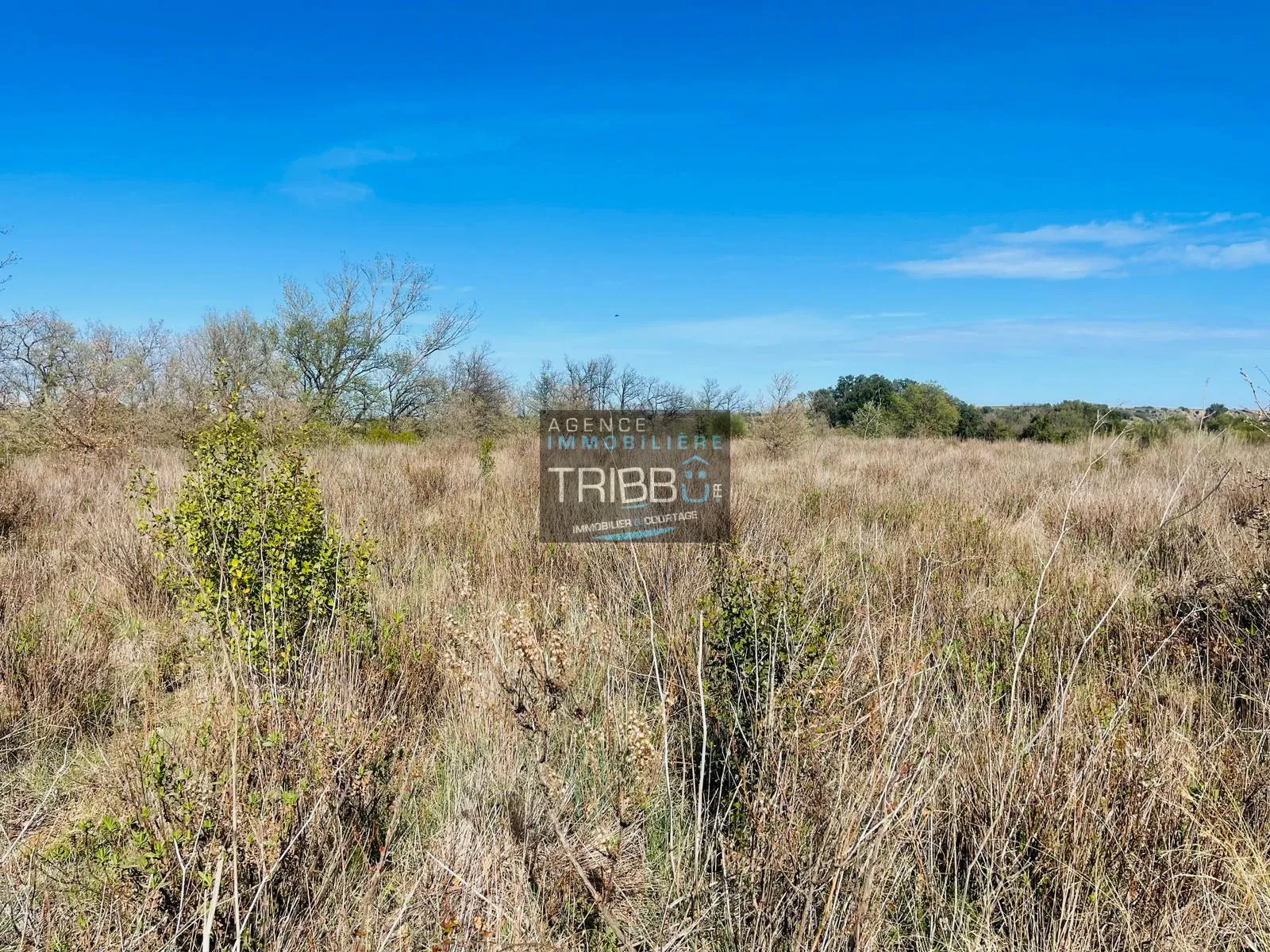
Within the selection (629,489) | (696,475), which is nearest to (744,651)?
(629,489)

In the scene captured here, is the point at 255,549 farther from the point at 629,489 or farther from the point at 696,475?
Answer: the point at 696,475

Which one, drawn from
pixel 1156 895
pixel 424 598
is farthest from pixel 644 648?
pixel 1156 895

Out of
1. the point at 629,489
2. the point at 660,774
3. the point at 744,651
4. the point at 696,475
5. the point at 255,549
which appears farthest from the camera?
the point at 696,475

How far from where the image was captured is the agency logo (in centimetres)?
594

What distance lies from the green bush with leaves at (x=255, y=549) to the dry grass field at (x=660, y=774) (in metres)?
0.24

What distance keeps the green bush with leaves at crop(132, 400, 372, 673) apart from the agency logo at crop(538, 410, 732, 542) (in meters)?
1.55

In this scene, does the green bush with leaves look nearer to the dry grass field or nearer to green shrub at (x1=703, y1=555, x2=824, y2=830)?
the dry grass field

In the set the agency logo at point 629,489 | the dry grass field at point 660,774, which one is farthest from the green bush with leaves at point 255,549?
the agency logo at point 629,489

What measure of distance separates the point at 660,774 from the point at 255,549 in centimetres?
231

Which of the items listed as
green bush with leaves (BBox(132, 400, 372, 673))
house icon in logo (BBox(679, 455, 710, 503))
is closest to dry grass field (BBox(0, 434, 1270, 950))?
green bush with leaves (BBox(132, 400, 372, 673))

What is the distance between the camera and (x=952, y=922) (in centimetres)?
175

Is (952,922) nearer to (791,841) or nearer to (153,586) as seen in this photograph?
(791,841)

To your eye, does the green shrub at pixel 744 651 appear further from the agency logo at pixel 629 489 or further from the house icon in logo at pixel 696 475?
the house icon in logo at pixel 696 475

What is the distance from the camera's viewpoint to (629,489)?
8633 millimetres
